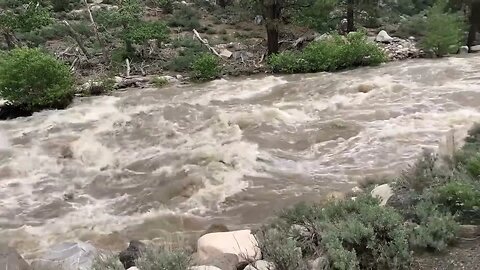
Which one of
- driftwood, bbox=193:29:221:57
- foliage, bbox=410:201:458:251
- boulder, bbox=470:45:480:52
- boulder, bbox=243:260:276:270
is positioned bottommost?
boulder, bbox=470:45:480:52

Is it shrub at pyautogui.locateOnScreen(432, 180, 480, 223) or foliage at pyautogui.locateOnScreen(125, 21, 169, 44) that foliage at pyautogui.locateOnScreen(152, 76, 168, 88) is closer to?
foliage at pyautogui.locateOnScreen(125, 21, 169, 44)

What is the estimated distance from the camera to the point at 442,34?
1570 centimetres

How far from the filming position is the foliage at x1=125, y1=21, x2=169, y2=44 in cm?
1686

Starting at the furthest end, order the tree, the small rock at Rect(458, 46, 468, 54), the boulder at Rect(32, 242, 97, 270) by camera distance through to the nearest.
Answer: the small rock at Rect(458, 46, 468, 54), the tree, the boulder at Rect(32, 242, 97, 270)

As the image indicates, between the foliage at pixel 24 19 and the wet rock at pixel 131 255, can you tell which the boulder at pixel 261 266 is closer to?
the wet rock at pixel 131 255

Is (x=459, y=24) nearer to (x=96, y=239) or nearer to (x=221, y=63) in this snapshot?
(x=221, y=63)

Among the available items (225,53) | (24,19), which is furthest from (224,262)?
(24,19)

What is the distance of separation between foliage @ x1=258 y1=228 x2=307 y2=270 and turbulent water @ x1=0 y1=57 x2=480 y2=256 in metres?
2.73

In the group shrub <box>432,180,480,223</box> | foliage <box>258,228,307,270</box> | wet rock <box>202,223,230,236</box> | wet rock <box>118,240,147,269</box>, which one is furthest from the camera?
wet rock <box>202,223,230,236</box>

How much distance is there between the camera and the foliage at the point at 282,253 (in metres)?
3.81

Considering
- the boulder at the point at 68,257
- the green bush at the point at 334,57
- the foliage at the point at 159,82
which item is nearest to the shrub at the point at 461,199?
the boulder at the point at 68,257

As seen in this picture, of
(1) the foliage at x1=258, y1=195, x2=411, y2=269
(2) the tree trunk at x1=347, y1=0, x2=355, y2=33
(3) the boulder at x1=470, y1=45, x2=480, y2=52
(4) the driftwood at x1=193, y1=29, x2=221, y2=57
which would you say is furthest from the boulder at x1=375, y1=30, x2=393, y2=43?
(1) the foliage at x1=258, y1=195, x2=411, y2=269

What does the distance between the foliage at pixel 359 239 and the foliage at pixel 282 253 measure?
21 centimetres

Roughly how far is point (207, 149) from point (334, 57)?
23.5 ft
